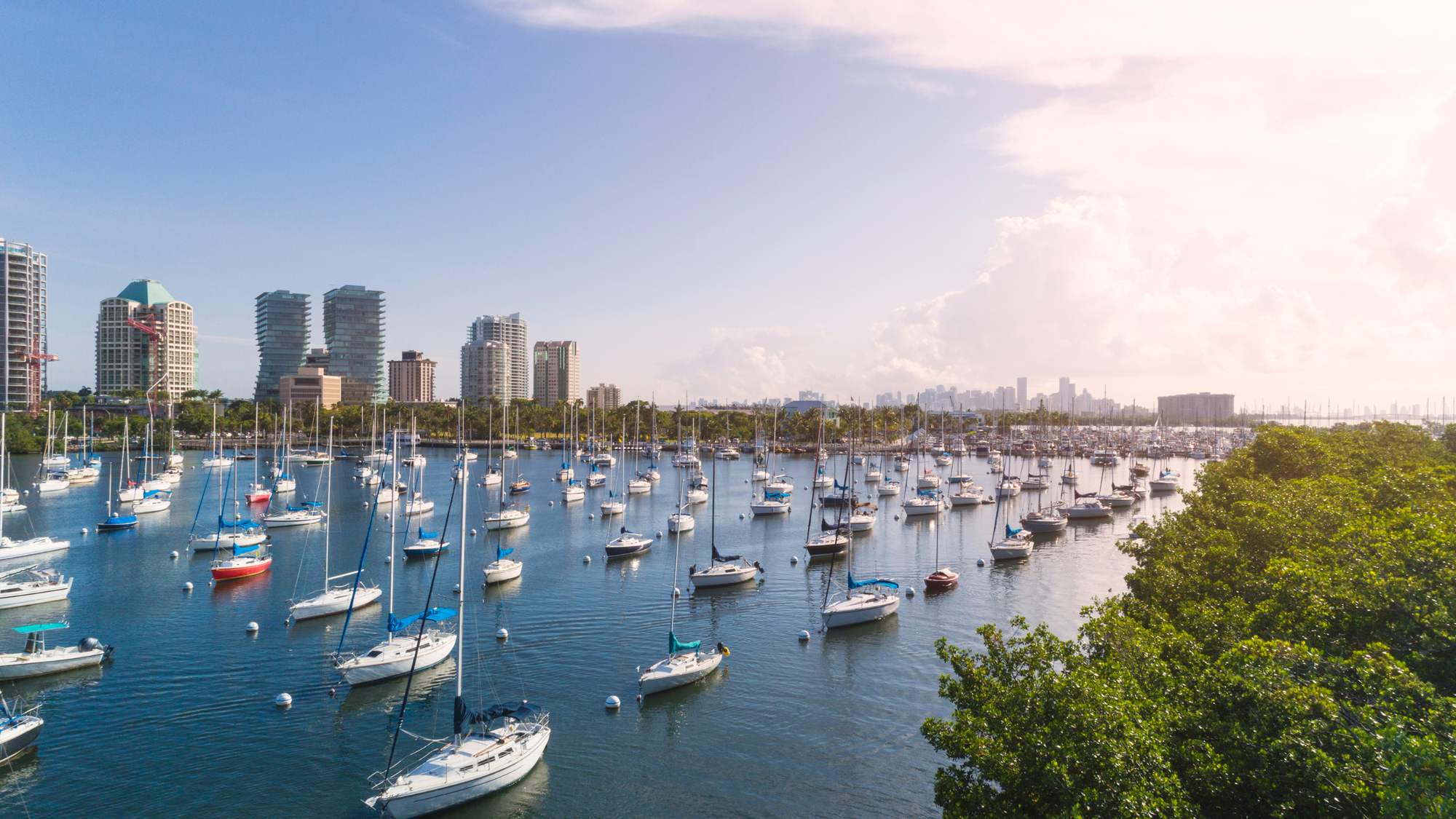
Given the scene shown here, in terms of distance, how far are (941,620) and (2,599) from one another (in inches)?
2330

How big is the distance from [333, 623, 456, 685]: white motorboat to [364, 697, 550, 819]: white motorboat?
23.6 ft

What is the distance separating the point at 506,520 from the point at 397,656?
4047 centimetres

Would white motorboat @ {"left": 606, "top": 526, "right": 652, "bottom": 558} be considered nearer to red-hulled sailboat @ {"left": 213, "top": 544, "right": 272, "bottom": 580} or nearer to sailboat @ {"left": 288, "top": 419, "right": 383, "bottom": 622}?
sailboat @ {"left": 288, "top": 419, "right": 383, "bottom": 622}

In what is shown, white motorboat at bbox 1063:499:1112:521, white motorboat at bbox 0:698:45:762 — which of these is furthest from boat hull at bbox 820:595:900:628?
Result: white motorboat at bbox 1063:499:1112:521

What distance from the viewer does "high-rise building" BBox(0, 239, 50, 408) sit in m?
192

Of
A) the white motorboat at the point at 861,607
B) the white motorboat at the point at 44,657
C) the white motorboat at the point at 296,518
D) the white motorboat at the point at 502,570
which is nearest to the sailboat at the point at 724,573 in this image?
the white motorboat at the point at 861,607

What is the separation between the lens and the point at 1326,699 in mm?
15656

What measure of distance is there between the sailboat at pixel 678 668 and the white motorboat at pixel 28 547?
185ft

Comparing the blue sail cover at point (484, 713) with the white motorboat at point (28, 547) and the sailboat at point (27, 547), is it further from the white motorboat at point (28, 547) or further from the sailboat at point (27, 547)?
the white motorboat at point (28, 547)

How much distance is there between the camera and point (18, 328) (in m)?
195

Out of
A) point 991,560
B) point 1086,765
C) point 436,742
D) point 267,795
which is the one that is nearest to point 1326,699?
point 1086,765

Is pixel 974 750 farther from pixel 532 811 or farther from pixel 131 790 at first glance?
pixel 131 790

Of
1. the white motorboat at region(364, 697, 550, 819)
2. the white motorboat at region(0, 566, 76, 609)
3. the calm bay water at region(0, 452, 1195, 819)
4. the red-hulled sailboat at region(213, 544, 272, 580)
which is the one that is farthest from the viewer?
the red-hulled sailboat at region(213, 544, 272, 580)

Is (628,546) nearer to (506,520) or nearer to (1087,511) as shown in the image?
(506,520)
